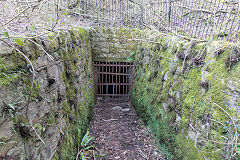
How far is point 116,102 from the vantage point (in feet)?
17.7

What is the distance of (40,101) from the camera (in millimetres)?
1646

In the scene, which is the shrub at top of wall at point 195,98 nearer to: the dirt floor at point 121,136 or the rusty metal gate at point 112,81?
the dirt floor at point 121,136

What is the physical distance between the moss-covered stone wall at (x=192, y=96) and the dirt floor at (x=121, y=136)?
0.27 meters

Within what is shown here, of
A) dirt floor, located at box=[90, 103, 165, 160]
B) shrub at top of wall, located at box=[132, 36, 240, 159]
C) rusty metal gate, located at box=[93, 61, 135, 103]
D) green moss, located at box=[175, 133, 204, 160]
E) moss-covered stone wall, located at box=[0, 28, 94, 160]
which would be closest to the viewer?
moss-covered stone wall, located at box=[0, 28, 94, 160]

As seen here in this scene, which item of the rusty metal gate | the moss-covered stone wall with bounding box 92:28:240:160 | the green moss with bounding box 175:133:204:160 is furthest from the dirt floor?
the rusty metal gate

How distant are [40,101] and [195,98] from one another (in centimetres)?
215

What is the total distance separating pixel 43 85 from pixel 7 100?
0.56 m

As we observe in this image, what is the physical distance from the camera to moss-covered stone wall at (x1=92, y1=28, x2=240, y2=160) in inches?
66.2

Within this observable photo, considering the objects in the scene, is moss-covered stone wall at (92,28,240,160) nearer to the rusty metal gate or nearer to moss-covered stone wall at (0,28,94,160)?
the rusty metal gate

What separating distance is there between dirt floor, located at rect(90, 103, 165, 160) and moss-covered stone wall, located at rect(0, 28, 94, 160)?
→ 799 millimetres

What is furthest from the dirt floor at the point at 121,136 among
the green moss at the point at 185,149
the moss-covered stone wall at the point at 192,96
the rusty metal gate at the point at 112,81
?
the rusty metal gate at the point at 112,81

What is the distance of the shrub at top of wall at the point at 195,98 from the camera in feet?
5.50

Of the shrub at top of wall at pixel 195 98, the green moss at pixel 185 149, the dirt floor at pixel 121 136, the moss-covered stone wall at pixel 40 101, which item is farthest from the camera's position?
the dirt floor at pixel 121 136

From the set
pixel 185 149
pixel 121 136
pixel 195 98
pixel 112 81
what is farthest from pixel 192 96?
pixel 112 81
